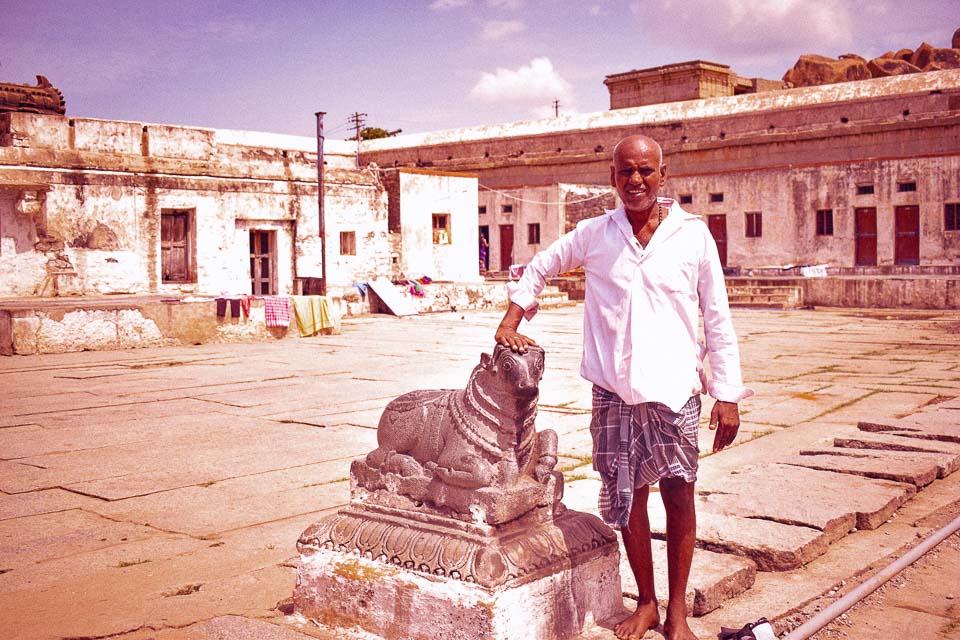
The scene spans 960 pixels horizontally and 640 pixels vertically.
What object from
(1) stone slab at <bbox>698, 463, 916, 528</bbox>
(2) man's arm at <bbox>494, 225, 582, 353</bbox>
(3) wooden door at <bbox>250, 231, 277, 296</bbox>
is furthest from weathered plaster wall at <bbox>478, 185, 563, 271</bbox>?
(2) man's arm at <bbox>494, 225, 582, 353</bbox>

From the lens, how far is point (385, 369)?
11.0 meters

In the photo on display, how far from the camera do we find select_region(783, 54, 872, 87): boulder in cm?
4444

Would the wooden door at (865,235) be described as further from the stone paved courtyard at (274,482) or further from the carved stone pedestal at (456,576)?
the carved stone pedestal at (456,576)

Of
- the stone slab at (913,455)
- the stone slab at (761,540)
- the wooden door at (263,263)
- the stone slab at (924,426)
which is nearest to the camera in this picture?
the stone slab at (761,540)

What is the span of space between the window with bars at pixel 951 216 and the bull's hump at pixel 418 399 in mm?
27578

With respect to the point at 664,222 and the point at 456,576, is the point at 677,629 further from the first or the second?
the point at 664,222

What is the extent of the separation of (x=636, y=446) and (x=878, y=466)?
124 inches

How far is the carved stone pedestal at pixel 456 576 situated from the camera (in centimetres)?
286

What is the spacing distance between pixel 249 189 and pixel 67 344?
8661 mm

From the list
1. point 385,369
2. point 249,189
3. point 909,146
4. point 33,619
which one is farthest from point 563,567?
point 909,146

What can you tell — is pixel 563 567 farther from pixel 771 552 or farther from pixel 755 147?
pixel 755 147

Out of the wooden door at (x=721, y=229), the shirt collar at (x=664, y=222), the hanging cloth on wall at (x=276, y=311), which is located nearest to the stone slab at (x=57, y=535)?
the shirt collar at (x=664, y=222)


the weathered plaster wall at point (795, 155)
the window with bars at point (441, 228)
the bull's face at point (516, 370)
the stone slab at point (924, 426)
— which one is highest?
the weathered plaster wall at point (795, 155)

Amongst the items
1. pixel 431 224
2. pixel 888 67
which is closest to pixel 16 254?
pixel 431 224
